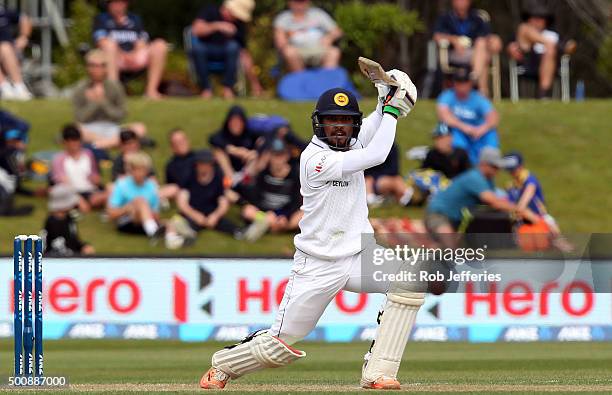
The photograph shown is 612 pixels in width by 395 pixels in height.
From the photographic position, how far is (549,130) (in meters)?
20.3

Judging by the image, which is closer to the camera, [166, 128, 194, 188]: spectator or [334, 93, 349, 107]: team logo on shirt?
[334, 93, 349, 107]: team logo on shirt

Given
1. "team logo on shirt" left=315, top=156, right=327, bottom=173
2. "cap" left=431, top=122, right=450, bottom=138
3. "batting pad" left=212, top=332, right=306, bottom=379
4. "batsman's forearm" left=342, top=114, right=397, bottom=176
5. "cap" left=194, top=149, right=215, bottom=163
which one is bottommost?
"cap" left=194, top=149, right=215, bottom=163

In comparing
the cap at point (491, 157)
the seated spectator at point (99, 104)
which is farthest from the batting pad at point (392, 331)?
the seated spectator at point (99, 104)

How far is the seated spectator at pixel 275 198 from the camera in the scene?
55.7ft

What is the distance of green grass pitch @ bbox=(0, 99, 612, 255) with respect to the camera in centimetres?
1855

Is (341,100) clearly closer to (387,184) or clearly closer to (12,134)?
(387,184)

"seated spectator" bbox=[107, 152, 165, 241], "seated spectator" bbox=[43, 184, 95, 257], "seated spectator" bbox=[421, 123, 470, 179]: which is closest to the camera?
"seated spectator" bbox=[43, 184, 95, 257]

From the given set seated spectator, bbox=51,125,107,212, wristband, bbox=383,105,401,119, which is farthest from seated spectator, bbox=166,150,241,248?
wristband, bbox=383,105,401,119

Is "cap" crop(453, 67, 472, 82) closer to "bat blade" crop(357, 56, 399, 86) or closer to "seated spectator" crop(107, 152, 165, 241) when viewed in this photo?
"seated spectator" crop(107, 152, 165, 241)

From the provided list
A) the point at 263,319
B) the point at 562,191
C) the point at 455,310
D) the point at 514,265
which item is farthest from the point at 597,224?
the point at 514,265

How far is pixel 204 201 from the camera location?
17.0 m

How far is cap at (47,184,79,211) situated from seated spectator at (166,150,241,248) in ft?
4.11

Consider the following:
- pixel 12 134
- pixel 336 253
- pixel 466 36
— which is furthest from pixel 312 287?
pixel 466 36

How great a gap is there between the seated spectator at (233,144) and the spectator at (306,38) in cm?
181
